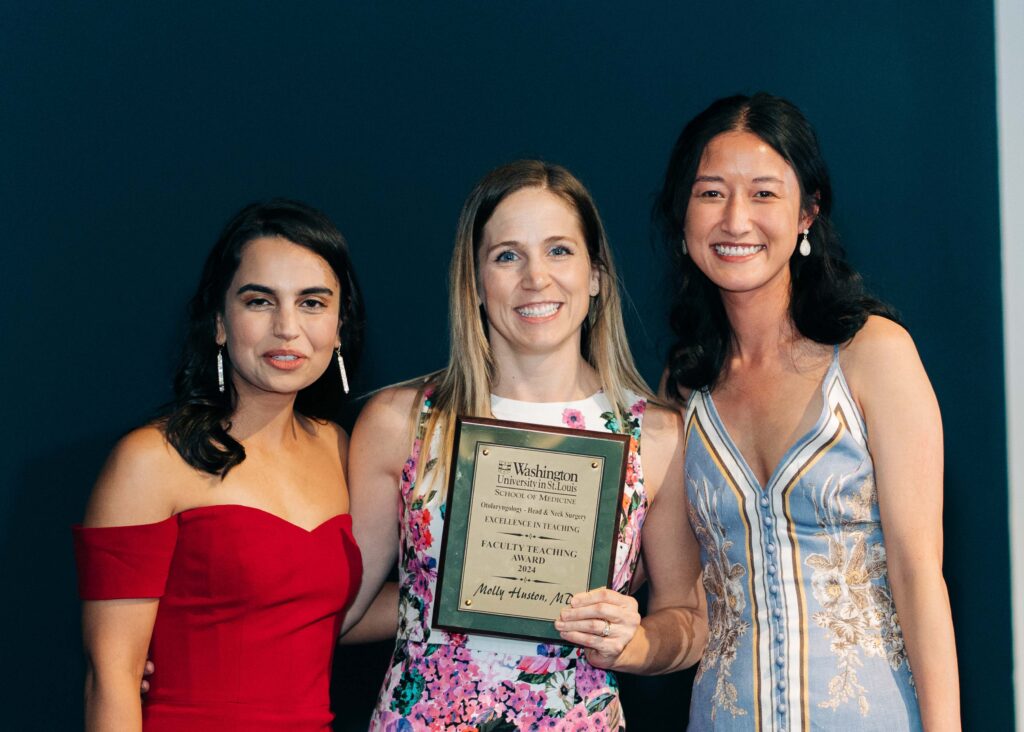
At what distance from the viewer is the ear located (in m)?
2.60

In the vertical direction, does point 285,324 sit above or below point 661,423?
above

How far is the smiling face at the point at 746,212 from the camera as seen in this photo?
99.2 inches

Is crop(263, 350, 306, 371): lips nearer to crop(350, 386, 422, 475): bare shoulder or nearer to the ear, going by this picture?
the ear

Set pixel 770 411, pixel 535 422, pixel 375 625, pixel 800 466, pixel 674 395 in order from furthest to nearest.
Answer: pixel 375 625
pixel 674 395
pixel 535 422
pixel 770 411
pixel 800 466

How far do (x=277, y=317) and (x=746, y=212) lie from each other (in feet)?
3.49

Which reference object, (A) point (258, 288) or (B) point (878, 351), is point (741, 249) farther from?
(A) point (258, 288)

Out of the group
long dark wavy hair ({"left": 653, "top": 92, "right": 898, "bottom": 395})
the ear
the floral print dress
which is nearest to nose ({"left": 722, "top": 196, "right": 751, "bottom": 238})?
long dark wavy hair ({"left": 653, "top": 92, "right": 898, "bottom": 395})

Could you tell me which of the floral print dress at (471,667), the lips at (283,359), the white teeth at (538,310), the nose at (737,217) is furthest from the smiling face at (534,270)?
the lips at (283,359)

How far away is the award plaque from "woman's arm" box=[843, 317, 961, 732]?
0.54 m

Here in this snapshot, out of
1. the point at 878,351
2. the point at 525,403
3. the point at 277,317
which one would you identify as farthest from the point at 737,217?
the point at 277,317

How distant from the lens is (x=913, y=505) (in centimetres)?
234

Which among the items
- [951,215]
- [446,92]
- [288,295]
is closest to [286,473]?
[288,295]

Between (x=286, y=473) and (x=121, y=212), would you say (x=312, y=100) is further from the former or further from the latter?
(x=286, y=473)

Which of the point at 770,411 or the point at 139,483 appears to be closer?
the point at 139,483
